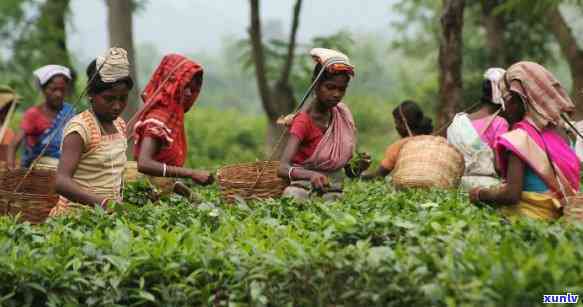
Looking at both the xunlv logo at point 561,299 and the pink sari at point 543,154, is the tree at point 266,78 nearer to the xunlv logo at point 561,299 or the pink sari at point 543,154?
the pink sari at point 543,154

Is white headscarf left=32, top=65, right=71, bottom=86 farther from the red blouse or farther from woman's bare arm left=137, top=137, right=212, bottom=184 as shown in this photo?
the red blouse

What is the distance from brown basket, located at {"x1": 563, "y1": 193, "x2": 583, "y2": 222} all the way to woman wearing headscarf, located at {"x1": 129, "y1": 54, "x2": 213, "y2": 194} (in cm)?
284

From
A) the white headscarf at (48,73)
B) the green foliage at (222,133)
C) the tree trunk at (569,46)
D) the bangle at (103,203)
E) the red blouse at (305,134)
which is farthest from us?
the green foliage at (222,133)

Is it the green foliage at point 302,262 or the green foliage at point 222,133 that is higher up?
the green foliage at point 222,133

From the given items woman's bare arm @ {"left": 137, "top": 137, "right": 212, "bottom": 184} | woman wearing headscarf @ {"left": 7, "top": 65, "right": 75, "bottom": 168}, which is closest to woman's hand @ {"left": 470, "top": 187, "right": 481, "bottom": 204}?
woman's bare arm @ {"left": 137, "top": 137, "right": 212, "bottom": 184}

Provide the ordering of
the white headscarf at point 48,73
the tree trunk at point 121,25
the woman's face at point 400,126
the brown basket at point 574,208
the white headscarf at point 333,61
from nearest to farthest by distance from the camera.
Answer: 1. the brown basket at point 574,208
2. the white headscarf at point 333,61
3. the white headscarf at point 48,73
4. the woman's face at point 400,126
5. the tree trunk at point 121,25

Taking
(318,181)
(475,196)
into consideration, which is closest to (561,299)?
(475,196)

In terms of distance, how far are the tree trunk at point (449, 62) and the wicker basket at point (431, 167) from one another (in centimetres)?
449

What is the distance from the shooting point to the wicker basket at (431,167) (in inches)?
324

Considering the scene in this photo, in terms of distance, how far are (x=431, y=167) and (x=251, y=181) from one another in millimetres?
2282

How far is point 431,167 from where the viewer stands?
27.2 feet

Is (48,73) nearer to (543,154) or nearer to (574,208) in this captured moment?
(543,154)

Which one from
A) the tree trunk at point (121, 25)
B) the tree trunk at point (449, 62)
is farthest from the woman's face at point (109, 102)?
the tree trunk at point (121, 25)

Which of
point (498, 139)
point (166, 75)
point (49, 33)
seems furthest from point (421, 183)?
point (49, 33)
